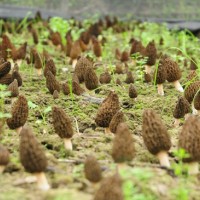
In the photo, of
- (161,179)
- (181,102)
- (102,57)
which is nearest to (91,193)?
(161,179)

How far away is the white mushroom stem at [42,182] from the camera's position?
2.19 meters

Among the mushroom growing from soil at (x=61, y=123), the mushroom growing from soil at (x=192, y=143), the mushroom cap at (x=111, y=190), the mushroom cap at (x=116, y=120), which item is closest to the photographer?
the mushroom cap at (x=111, y=190)

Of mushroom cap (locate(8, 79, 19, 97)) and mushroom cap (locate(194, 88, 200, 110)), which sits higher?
mushroom cap (locate(8, 79, 19, 97))

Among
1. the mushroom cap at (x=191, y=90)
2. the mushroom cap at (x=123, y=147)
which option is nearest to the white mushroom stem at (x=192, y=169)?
the mushroom cap at (x=123, y=147)

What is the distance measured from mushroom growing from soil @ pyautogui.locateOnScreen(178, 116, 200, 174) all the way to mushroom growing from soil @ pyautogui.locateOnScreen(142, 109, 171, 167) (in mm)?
85

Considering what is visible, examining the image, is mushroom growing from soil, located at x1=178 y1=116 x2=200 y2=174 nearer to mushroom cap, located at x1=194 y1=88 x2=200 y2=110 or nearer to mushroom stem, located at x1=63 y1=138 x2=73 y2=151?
mushroom stem, located at x1=63 y1=138 x2=73 y2=151

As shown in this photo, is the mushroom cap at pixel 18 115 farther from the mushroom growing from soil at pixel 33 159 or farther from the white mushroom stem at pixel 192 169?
the white mushroom stem at pixel 192 169

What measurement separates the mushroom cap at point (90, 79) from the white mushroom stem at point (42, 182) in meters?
1.92

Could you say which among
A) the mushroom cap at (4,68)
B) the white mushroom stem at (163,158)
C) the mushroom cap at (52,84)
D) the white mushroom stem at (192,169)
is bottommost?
the white mushroom stem at (192,169)

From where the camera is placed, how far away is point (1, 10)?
35.6ft

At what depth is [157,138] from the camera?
8.17 ft

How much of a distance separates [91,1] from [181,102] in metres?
8.71

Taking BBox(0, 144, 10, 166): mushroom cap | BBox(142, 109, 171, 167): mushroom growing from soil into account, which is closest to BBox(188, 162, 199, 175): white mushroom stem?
BBox(142, 109, 171, 167): mushroom growing from soil

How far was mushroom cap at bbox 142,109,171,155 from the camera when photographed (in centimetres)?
249
